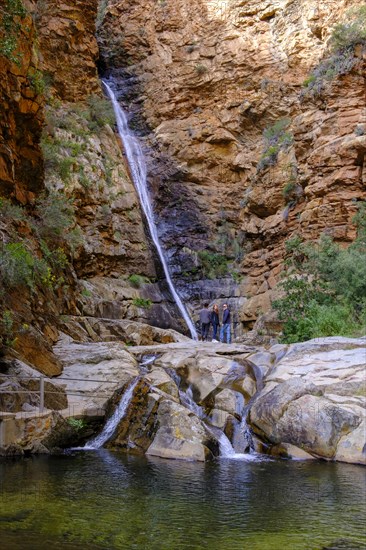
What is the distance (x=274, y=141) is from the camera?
2820cm

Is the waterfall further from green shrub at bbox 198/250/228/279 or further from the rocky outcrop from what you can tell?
the rocky outcrop

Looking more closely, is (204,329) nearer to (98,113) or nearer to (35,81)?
(35,81)

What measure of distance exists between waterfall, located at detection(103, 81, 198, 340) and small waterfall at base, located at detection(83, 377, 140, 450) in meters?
12.5

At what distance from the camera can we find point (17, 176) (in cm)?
1645

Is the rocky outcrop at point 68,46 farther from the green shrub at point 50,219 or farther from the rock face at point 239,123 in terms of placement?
the green shrub at point 50,219

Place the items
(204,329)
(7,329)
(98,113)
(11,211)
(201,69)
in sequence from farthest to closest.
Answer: (201,69)
(98,113)
(204,329)
(11,211)
(7,329)

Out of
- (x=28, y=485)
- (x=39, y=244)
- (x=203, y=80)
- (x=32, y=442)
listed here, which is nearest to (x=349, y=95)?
(x=203, y=80)

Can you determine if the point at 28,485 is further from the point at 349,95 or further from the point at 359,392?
the point at 349,95

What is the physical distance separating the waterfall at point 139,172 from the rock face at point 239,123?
0.57 meters

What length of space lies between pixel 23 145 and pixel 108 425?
8.80 m

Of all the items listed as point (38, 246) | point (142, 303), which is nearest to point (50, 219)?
point (38, 246)

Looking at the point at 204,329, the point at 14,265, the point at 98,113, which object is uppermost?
the point at 98,113

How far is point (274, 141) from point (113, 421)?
20.3m

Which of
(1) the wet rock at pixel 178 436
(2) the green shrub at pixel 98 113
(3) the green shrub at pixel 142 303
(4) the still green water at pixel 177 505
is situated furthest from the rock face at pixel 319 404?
(2) the green shrub at pixel 98 113
